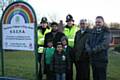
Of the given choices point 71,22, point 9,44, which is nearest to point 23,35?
point 9,44

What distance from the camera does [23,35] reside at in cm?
1052

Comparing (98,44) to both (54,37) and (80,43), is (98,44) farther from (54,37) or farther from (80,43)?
(54,37)

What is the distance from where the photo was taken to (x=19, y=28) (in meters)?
10.6

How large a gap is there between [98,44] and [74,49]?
2.78ft

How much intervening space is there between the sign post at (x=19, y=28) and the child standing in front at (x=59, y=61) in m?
0.61

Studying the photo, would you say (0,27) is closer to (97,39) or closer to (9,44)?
(9,44)

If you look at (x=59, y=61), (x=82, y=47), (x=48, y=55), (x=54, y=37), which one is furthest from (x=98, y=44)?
(x=48, y=55)

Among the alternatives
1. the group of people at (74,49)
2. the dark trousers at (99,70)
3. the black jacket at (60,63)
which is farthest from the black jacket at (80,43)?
the dark trousers at (99,70)

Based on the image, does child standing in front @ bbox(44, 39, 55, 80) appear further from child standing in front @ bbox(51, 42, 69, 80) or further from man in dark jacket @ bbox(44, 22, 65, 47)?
child standing in front @ bbox(51, 42, 69, 80)

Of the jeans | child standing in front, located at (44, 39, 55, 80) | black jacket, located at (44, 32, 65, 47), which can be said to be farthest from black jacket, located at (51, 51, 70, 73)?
black jacket, located at (44, 32, 65, 47)

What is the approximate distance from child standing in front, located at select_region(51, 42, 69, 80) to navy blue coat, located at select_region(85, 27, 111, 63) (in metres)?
0.62

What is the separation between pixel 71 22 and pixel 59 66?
118 centimetres

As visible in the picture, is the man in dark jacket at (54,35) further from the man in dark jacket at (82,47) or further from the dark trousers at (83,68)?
the dark trousers at (83,68)

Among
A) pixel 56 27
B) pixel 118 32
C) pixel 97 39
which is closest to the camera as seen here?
pixel 97 39
